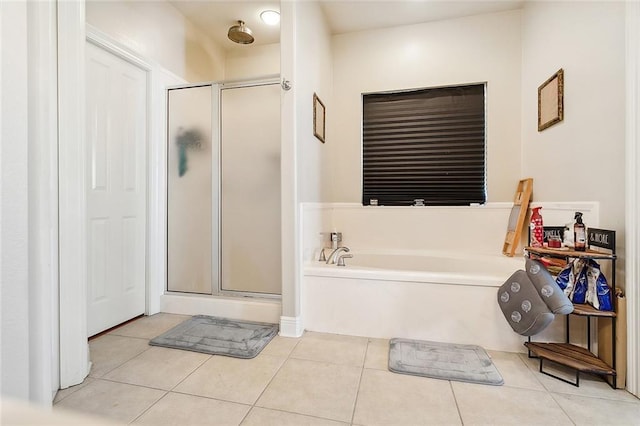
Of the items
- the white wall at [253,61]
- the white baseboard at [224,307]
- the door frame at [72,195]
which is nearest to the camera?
the door frame at [72,195]

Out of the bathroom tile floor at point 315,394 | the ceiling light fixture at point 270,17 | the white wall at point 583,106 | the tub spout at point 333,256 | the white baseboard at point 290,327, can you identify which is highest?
the ceiling light fixture at point 270,17

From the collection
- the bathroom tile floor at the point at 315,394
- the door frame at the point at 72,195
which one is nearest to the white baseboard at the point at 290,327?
the bathroom tile floor at the point at 315,394

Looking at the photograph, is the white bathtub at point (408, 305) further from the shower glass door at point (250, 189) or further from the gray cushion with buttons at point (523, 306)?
the shower glass door at point (250, 189)

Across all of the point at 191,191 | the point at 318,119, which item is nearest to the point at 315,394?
the point at 191,191

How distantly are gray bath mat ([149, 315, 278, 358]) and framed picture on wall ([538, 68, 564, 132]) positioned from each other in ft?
8.41

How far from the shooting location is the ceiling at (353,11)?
2.69 meters

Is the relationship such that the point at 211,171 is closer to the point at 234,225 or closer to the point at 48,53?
the point at 234,225

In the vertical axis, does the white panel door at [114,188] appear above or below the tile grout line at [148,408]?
above

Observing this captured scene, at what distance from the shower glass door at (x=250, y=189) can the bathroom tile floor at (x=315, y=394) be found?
0.74m

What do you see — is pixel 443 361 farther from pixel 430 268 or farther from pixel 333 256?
pixel 430 268

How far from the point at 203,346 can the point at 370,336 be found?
3.60 feet

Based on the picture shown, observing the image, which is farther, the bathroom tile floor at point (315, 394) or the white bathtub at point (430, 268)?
the white bathtub at point (430, 268)

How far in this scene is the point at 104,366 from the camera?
1632 mm

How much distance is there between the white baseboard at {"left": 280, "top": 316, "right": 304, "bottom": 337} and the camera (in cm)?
205
